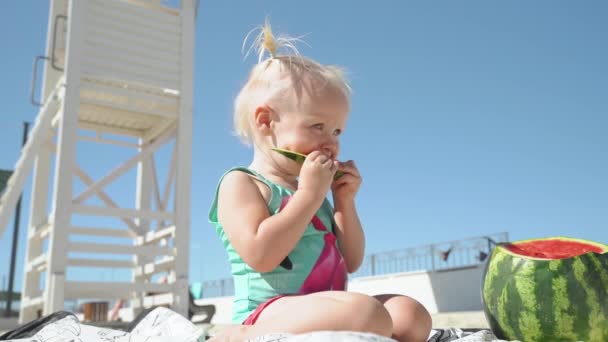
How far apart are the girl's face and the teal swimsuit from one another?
154 millimetres

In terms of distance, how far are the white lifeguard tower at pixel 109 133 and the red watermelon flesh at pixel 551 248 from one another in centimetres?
593

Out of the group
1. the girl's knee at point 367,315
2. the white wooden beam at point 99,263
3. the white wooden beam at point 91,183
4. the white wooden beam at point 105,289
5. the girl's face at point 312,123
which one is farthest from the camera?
the white wooden beam at point 91,183

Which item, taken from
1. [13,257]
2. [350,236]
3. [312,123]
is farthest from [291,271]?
[13,257]

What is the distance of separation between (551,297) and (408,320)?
→ 0.42 m

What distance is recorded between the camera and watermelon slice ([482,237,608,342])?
158 cm

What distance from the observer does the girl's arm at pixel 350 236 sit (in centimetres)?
194

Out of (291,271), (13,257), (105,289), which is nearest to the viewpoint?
(291,271)

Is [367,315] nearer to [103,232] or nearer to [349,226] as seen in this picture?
[349,226]

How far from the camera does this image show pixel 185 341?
1585mm

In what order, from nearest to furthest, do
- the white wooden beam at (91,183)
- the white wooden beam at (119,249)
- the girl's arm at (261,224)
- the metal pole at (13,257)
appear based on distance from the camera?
the girl's arm at (261,224)
the white wooden beam at (119,249)
the white wooden beam at (91,183)
the metal pole at (13,257)

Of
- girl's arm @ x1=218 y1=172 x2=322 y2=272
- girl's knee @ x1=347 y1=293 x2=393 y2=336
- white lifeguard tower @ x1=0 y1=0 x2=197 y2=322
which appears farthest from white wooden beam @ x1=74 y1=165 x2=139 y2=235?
girl's knee @ x1=347 y1=293 x2=393 y2=336

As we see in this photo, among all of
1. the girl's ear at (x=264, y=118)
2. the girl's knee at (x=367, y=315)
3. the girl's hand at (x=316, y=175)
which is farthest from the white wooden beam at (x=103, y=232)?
the girl's knee at (x=367, y=315)

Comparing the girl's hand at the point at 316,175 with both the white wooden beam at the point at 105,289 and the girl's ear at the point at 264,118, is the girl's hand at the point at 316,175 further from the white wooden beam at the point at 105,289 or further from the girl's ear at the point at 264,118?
the white wooden beam at the point at 105,289

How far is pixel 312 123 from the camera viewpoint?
1766 mm
